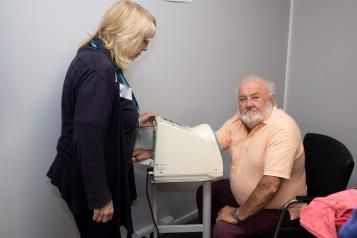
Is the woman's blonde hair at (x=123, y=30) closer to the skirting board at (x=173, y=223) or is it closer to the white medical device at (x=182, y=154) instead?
the white medical device at (x=182, y=154)

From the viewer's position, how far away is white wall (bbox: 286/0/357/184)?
249 cm

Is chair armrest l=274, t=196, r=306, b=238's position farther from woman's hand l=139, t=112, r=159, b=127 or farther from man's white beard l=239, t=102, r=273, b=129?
woman's hand l=139, t=112, r=159, b=127

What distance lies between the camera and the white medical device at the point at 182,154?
1.47 meters

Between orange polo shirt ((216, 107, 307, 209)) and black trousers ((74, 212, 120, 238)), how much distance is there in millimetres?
711

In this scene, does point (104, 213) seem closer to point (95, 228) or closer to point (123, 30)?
point (95, 228)

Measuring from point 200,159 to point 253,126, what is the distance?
46 centimetres

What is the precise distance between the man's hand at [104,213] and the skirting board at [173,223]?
0.90 meters

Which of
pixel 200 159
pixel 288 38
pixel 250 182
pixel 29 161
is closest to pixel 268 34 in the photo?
pixel 288 38

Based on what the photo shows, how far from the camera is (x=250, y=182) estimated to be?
175 centimetres

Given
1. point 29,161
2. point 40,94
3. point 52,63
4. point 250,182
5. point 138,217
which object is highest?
point 52,63

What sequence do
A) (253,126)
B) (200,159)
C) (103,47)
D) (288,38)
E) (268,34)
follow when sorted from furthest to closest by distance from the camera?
(288,38)
(268,34)
(253,126)
(200,159)
(103,47)

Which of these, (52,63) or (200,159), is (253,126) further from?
(52,63)

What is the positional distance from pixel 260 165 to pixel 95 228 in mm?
852

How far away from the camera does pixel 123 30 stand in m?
1.30
